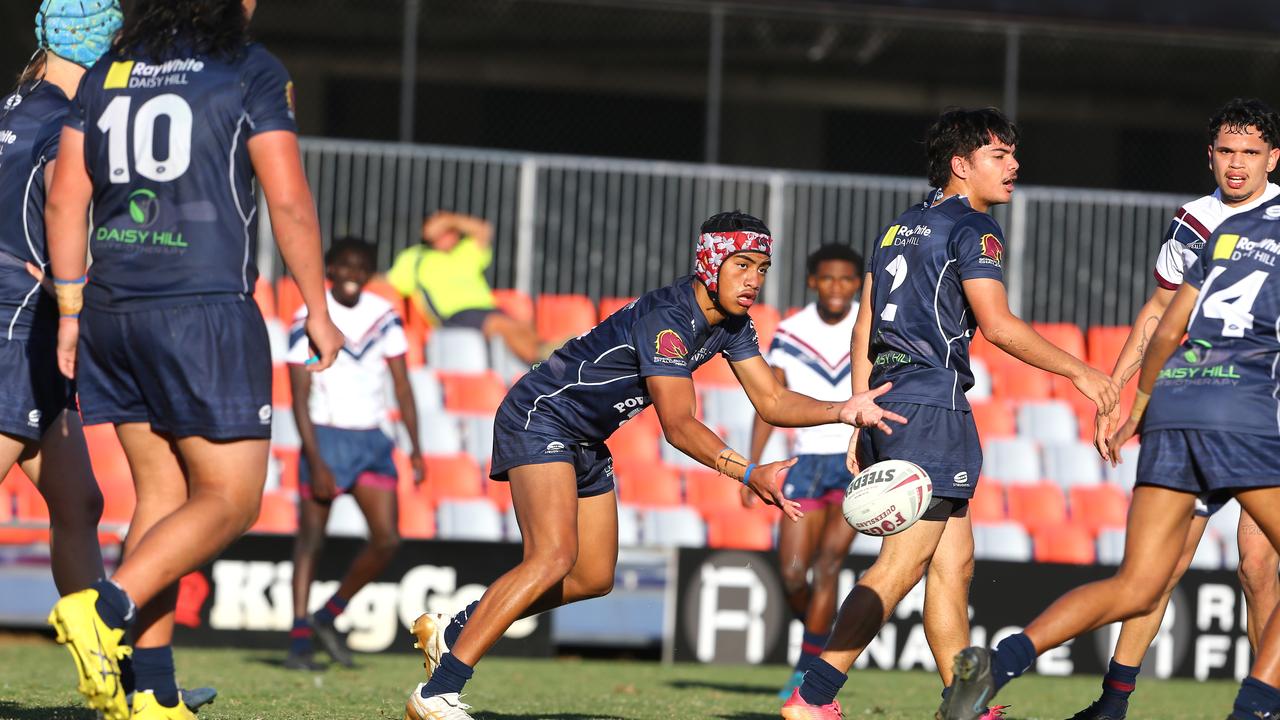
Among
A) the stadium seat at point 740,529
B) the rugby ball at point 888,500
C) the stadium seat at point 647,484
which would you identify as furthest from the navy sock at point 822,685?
the stadium seat at point 647,484

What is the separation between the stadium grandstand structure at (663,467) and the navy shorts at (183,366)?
617cm

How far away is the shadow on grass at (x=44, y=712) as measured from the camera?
6012mm

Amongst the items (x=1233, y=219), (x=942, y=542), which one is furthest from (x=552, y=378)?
(x=1233, y=219)

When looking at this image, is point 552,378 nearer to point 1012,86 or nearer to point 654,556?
point 654,556

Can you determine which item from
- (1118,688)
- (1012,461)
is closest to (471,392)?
(1012,461)

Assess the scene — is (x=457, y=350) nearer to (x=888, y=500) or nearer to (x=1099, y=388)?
(x=888, y=500)

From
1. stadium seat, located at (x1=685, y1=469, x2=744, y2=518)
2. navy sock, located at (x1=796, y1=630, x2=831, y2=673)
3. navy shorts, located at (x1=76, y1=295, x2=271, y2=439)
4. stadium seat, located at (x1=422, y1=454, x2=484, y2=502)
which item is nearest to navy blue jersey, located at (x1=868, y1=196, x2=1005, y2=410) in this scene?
navy shorts, located at (x1=76, y1=295, x2=271, y2=439)

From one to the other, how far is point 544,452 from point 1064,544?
24.5ft

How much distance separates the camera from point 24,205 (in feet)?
18.2

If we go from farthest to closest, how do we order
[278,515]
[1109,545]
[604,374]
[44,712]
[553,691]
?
[1109,545]
[278,515]
[553,691]
[44,712]
[604,374]

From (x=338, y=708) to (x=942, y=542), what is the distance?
108 inches

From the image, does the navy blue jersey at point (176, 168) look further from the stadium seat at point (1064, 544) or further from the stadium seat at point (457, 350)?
the stadium seat at point (1064, 544)

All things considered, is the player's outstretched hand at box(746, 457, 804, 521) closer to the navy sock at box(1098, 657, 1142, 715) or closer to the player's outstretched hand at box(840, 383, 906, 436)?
the player's outstretched hand at box(840, 383, 906, 436)

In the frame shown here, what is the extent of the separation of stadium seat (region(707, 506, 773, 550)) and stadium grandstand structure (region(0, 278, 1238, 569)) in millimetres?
10
